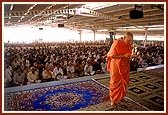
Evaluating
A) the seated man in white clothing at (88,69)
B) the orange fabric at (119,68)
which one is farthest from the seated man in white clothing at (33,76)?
the orange fabric at (119,68)

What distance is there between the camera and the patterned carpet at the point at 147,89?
3432mm

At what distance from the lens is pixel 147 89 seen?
412 centimetres

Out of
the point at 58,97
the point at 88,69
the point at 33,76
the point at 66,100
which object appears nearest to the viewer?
the point at 66,100

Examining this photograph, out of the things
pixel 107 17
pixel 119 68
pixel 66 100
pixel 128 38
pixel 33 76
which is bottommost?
pixel 66 100

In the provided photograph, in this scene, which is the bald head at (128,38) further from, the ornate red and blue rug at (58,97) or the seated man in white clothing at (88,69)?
the seated man in white clothing at (88,69)

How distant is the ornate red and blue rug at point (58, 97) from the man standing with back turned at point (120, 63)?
0.53 meters

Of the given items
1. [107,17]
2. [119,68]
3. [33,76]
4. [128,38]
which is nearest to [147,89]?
[119,68]

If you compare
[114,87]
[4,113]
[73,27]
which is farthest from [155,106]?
[73,27]

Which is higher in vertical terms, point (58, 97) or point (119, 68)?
point (119, 68)

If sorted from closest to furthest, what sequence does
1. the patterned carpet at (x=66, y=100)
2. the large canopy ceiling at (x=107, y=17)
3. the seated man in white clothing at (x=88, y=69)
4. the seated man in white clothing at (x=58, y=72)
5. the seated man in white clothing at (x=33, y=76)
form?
the patterned carpet at (x=66, y=100) < the seated man in white clothing at (x=33, y=76) < the seated man in white clothing at (x=58, y=72) < the seated man in white clothing at (x=88, y=69) < the large canopy ceiling at (x=107, y=17)

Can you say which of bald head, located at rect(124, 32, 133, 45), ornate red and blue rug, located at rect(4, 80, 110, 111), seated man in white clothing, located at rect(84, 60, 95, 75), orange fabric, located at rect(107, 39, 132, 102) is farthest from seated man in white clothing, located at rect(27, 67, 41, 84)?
bald head, located at rect(124, 32, 133, 45)

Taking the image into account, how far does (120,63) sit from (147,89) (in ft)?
4.88

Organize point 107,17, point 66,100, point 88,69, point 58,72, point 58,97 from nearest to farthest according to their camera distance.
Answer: point 66,100
point 58,97
point 58,72
point 88,69
point 107,17

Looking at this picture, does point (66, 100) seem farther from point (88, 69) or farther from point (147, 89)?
point (88, 69)
